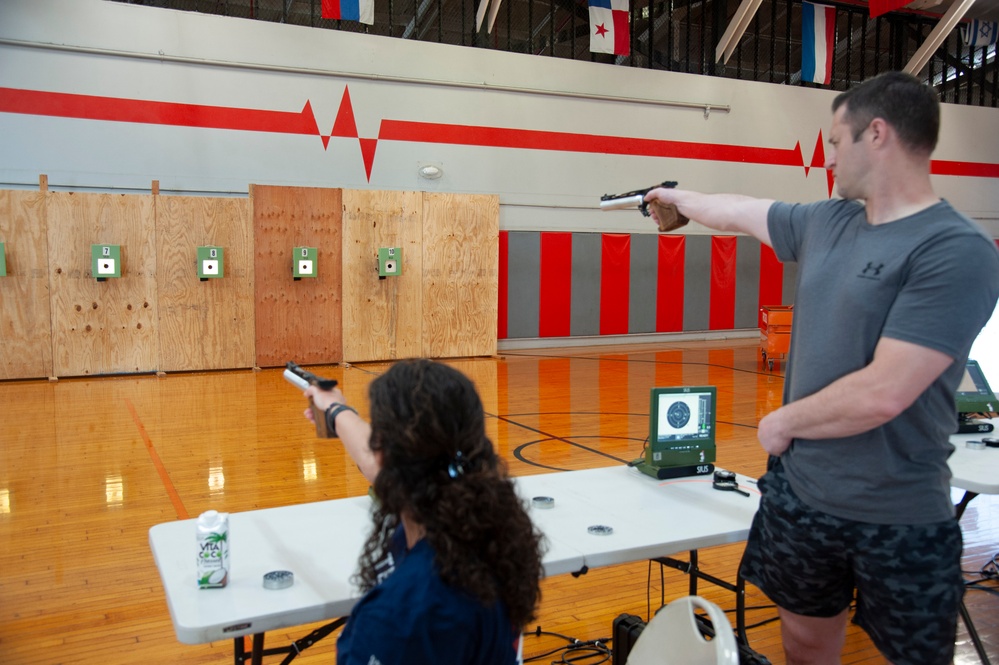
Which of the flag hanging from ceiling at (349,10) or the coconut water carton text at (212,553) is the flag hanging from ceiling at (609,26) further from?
the coconut water carton text at (212,553)

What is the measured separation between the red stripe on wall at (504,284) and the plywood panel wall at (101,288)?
474 cm

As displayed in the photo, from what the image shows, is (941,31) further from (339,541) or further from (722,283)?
(339,541)

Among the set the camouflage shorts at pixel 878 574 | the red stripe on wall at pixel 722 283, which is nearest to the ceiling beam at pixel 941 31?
the red stripe on wall at pixel 722 283

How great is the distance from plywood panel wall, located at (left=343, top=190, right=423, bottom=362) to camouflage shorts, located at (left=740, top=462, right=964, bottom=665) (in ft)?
28.1

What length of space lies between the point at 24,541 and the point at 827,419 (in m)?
3.87

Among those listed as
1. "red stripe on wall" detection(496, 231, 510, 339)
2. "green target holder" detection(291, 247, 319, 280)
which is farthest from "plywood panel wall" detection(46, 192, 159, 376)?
"red stripe on wall" detection(496, 231, 510, 339)

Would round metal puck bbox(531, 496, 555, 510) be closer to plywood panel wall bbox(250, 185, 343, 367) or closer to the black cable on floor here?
the black cable on floor

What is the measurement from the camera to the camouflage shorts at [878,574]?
1524 mm

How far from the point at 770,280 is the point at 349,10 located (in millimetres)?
8284

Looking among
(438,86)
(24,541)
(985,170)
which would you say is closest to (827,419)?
(24,541)

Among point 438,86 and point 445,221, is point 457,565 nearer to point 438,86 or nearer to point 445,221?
point 445,221

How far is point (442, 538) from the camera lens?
3.77 feet

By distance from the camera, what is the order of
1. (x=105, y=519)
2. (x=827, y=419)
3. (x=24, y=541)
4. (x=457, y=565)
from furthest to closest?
(x=105, y=519), (x=24, y=541), (x=827, y=419), (x=457, y=565)

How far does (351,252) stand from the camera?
387 inches
